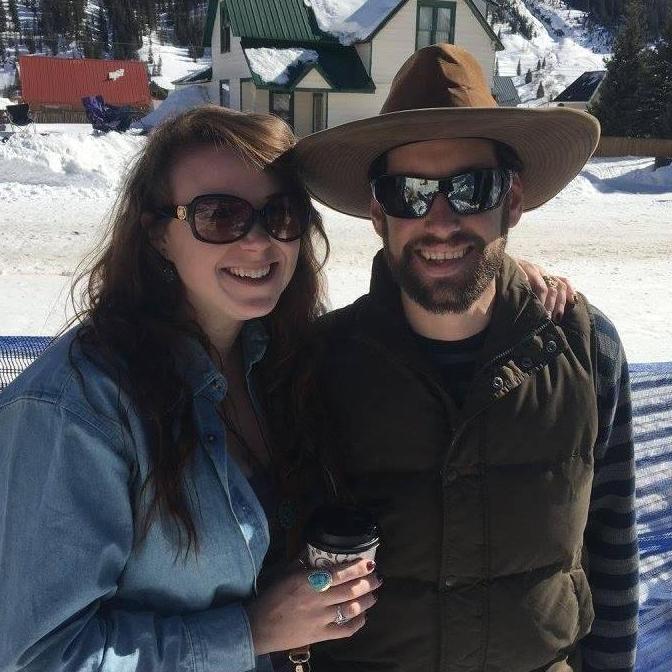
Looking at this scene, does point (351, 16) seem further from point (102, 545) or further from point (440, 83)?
point (102, 545)

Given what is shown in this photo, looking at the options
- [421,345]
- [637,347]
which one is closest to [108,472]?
[421,345]

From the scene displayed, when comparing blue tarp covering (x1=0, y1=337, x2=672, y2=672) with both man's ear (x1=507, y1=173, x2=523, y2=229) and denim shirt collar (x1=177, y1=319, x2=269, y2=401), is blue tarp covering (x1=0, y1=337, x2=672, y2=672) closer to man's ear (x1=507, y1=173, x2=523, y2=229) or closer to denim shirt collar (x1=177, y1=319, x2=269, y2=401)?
man's ear (x1=507, y1=173, x2=523, y2=229)

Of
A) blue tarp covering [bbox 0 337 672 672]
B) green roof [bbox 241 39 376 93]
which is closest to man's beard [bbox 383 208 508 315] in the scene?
blue tarp covering [bbox 0 337 672 672]

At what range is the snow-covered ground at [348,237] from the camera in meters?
7.74

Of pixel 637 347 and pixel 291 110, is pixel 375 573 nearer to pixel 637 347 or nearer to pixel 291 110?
pixel 637 347

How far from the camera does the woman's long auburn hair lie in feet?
5.49

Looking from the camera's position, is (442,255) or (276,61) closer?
(442,255)

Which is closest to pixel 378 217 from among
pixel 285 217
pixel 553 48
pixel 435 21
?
pixel 285 217

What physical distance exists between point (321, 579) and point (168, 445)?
1.65 ft

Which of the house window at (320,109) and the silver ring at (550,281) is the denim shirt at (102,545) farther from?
the house window at (320,109)

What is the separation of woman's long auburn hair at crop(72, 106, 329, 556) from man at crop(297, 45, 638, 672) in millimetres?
191

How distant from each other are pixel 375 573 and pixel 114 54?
319ft

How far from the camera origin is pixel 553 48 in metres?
116

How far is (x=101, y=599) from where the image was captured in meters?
1.64
